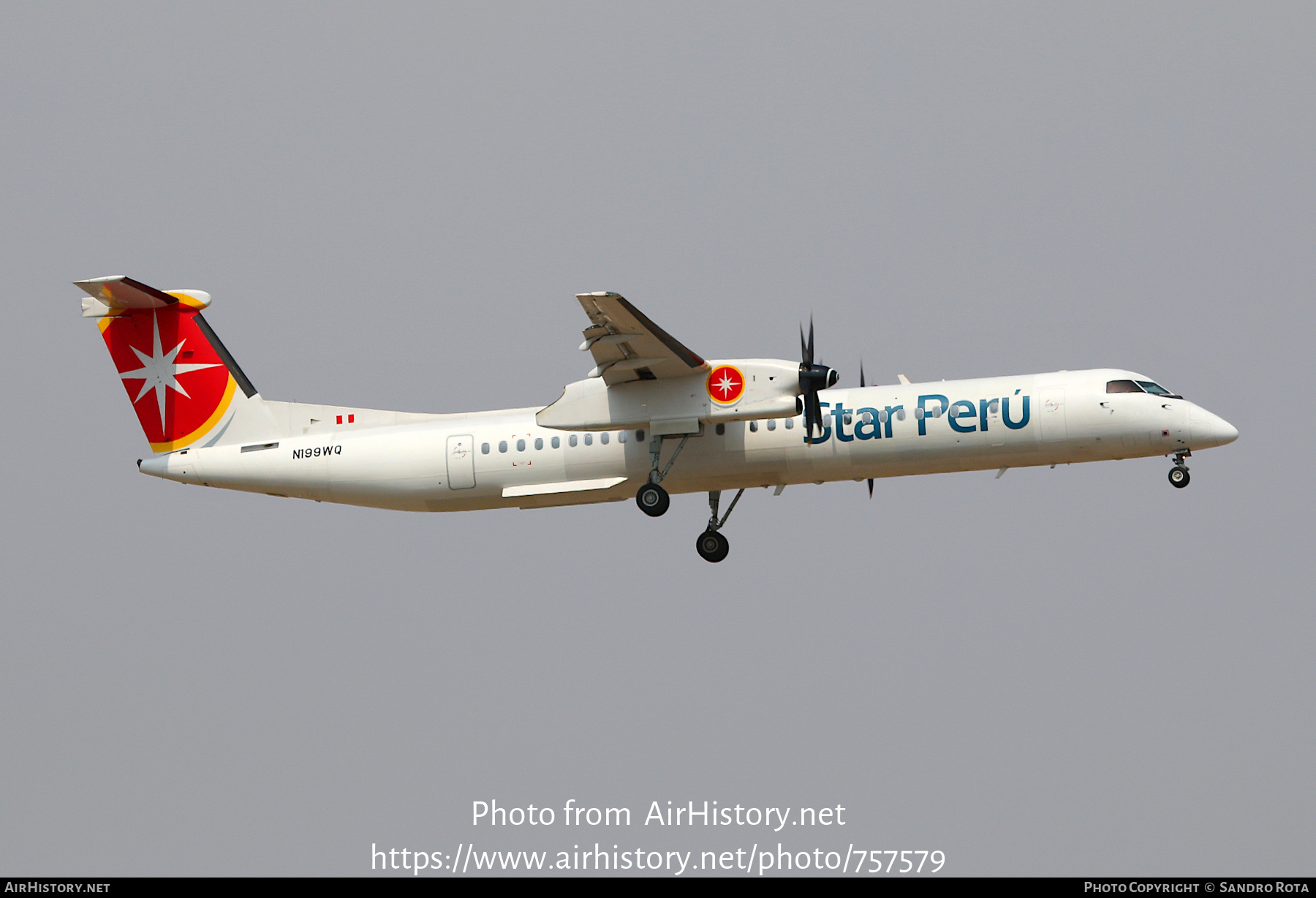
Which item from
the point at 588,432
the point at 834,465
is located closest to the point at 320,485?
the point at 588,432

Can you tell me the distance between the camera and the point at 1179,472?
24703 mm

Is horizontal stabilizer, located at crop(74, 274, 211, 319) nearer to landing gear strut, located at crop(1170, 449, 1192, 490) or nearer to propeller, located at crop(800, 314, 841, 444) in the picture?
Result: propeller, located at crop(800, 314, 841, 444)

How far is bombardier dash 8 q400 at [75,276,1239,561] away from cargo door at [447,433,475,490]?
3 cm

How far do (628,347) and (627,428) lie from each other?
1561mm

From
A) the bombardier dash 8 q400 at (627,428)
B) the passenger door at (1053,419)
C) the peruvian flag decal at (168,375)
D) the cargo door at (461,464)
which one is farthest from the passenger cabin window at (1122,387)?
the peruvian flag decal at (168,375)

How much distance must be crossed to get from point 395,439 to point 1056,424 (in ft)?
39.6

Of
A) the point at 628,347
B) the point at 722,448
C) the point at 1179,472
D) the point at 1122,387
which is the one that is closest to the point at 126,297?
the point at 628,347

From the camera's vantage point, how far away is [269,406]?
27844mm

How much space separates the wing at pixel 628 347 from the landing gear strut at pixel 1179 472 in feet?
27.3

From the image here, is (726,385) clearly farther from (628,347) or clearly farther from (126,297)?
(126,297)

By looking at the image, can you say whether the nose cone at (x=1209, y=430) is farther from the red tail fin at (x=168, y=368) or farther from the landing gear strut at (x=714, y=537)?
the red tail fin at (x=168, y=368)

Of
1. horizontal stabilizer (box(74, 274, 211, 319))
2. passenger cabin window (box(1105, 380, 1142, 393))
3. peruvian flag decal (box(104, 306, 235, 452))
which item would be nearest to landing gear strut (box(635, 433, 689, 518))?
passenger cabin window (box(1105, 380, 1142, 393))

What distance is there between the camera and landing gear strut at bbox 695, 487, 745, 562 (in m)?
26.8
